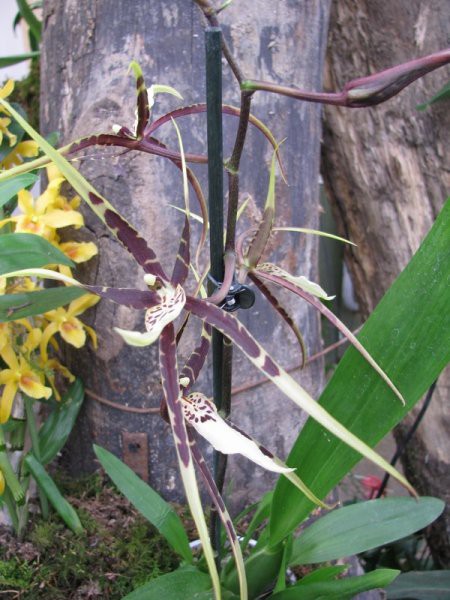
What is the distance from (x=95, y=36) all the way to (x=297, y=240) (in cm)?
41

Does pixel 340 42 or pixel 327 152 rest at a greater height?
pixel 340 42

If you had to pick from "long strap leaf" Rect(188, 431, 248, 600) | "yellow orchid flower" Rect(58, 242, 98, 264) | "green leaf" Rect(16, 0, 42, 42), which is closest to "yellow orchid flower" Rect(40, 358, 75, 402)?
"yellow orchid flower" Rect(58, 242, 98, 264)

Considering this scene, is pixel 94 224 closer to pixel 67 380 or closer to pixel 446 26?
pixel 67 380

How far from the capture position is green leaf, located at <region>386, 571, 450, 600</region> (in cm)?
91

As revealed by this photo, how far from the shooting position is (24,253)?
0.58 meters

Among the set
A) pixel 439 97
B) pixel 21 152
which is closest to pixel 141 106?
pixel 21 152

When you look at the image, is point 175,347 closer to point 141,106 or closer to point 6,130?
point 141,106

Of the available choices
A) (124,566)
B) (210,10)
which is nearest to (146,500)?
(124,566)

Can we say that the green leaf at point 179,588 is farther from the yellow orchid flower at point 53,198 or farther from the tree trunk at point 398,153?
the tree trunk at point 398,153

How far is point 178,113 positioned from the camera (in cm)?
48

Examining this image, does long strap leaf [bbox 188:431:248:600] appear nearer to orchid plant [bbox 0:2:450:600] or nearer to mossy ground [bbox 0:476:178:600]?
orchid plant [bbox 0:2:450:600]

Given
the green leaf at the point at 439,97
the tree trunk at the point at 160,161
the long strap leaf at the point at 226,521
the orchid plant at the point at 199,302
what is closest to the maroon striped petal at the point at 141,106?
the orchid plant at the point at 199,302

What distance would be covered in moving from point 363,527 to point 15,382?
0.43m

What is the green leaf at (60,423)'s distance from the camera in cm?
78
